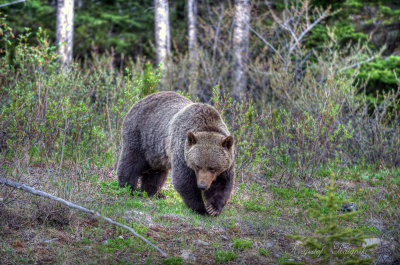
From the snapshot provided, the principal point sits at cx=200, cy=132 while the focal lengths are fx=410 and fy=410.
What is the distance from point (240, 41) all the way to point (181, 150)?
A: 881 cm

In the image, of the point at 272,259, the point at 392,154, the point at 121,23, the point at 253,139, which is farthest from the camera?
the point at 121,23

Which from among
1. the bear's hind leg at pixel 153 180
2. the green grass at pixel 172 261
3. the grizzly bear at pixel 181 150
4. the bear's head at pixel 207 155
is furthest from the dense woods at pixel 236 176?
the bear's head at pixel 207 155

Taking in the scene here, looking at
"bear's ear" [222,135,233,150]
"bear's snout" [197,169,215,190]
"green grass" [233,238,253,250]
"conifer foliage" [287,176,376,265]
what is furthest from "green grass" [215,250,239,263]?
"bear's ear" [222,135,233,150]

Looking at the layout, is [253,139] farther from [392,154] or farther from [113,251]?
[113,251]

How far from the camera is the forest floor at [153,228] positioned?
4.31m

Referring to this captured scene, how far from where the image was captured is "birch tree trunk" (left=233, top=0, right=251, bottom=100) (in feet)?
44.8

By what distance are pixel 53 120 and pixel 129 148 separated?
1.43m

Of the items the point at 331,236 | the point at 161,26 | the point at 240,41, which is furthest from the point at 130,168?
the point at 161,26

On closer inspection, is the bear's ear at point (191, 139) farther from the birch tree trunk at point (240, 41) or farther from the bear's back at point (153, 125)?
the birch tree trunk at point (240, 41)

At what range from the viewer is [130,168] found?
6.77m

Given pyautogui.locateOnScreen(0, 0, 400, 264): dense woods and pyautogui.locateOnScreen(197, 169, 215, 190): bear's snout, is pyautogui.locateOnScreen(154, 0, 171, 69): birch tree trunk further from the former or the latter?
pyautogui.locateOnScreen(197, 169, 215, 190): bear's snout

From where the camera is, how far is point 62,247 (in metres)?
4.33

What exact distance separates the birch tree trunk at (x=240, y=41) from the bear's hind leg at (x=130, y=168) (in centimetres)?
730

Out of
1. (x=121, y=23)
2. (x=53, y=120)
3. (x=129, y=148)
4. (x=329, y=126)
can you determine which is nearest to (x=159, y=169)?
(x=129, y=148)
